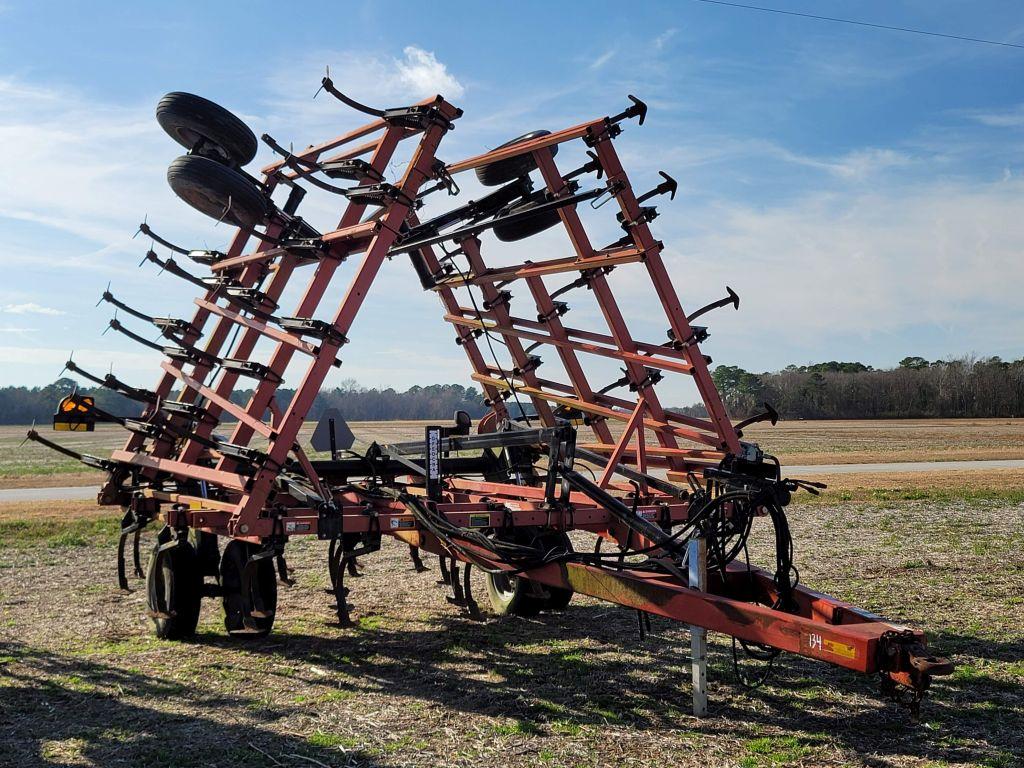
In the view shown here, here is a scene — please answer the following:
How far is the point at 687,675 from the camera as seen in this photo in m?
6.37

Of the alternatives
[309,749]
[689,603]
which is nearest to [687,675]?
[689,603]

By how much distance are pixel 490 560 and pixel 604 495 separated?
918 mm

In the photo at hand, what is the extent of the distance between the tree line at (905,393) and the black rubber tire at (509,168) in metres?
76.3

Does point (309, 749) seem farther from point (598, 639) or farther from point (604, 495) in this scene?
point (598, 639)

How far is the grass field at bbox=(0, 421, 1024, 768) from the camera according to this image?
4.86 meters

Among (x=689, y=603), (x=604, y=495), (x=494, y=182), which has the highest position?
(x=494, y=182)

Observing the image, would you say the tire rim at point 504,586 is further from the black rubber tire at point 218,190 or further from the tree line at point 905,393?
the tree line at point 905,393

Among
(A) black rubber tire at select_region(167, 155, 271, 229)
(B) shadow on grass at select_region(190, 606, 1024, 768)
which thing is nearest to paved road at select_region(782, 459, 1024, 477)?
(B) shadow on grass at select_region(190, 606, 1024, 768)

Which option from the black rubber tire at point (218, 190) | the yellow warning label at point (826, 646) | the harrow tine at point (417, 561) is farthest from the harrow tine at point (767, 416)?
the black rubber tire at point (218, 190)

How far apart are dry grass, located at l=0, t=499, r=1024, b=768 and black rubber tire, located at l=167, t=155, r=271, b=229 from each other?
349cm

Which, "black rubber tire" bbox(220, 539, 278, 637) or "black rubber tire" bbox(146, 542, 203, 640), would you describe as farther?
"black rubber tire" bbox(146, 542, 203, 640)

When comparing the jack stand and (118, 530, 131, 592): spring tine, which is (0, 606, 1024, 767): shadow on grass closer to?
the jack stand

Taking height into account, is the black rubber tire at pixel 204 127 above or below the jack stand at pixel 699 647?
above

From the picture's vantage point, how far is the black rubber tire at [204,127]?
769 centimetres
